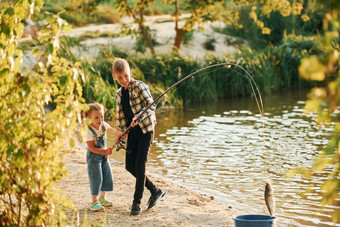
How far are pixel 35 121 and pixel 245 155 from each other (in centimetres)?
601

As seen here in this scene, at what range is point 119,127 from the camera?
19.0 ft

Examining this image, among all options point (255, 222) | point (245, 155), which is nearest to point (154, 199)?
point (255, 222)

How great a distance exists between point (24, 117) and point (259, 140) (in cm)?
747

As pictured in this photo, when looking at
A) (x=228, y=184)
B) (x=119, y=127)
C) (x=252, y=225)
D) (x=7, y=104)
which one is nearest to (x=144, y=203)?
(x=119, y=127)

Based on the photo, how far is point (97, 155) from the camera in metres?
5.71

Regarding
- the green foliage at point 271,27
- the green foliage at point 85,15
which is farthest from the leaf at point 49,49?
the green foliage at point 271,27

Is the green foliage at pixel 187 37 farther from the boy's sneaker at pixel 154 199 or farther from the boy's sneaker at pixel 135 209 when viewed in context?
the boy's sneaker at pixel 135 209

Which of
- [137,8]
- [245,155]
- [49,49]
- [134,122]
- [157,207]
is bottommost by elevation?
[245,155]

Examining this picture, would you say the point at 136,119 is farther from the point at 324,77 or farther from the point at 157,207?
the point at 324,77

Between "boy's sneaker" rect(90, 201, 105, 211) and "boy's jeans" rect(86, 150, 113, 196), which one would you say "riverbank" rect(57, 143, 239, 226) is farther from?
"boy's jeans" rect(86, 150, 113, 196)

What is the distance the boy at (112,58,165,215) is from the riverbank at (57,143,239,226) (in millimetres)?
231

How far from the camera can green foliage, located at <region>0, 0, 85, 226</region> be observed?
339 centimetres

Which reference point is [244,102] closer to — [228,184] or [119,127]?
[228,184]

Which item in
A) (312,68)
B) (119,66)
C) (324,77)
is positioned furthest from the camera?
(119,66)
